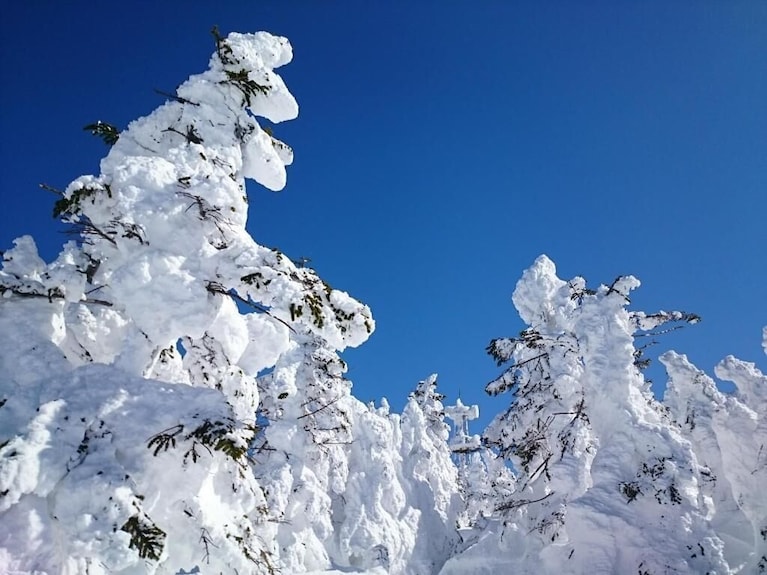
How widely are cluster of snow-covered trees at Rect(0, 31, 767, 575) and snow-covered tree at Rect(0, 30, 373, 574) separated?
2 cm

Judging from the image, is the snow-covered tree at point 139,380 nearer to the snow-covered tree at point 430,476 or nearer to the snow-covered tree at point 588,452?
the snow-covered tree at point 588,452

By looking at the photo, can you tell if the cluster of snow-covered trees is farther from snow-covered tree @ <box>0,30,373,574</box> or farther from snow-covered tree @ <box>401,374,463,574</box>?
snow-covered tree @ <box>401,374,463,574</box>

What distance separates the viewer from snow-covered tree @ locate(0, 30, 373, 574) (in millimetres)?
4961

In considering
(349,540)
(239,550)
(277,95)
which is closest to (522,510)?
(349,540)

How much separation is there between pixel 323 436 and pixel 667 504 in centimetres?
1374

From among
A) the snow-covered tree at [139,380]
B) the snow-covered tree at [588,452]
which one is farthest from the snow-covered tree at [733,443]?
the snow-covered tree at [139,380]

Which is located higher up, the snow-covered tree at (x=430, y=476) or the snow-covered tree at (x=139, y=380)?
the snow-covered tree at (x=430, y=476)

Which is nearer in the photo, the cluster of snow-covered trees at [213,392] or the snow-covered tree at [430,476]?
the cluster of snow-covered trees at [213,392]

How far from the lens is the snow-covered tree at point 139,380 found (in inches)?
195

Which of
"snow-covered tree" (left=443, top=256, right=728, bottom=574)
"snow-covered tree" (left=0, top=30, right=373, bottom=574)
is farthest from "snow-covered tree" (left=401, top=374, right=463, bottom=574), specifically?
"snow-covered tree" (left=0, top=30, right=373, bottom=574)

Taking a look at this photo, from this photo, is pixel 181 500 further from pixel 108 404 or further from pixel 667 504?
pixel 667 504

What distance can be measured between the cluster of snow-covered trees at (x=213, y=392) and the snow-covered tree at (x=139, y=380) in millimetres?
21

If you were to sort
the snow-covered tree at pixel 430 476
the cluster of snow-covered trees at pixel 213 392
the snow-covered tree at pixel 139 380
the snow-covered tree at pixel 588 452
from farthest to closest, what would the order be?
the snow-covered tree at pixel 430 476 < the snow-covered tree at pixel 588 452 < the cluster of snow-covered trees at pixel 213 392 < the snow-covered tree at pixel 139 380

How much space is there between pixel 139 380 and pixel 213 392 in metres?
0.86
